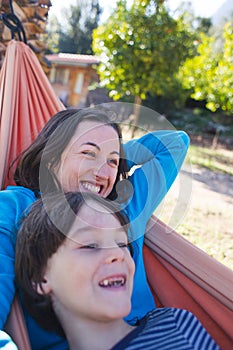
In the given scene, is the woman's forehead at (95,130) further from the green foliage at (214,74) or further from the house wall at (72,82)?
the house wall at (72,82)

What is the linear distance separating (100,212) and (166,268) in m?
0.45

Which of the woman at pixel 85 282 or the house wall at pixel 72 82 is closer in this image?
the woman at pixel 85 282

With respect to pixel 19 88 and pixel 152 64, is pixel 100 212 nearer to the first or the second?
pixel 19 88

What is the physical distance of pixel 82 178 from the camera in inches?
45.6

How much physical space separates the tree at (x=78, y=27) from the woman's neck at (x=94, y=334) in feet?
60.9

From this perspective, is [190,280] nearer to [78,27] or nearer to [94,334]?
[94,334]

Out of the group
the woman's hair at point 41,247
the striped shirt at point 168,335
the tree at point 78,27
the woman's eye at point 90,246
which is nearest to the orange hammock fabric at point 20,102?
the woman's hair at point 41,247

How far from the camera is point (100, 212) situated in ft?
3.13

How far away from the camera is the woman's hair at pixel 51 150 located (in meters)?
1.23

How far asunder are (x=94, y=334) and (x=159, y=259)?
19.6 inches

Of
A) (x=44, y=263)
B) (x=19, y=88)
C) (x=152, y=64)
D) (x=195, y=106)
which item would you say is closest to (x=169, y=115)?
(x=195, y=106)

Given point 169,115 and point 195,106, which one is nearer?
point 169,115

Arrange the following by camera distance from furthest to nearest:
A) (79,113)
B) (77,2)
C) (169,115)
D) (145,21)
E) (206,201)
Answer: (77,2) < (169,115) < (145,21) < (206,201) < (79,113)

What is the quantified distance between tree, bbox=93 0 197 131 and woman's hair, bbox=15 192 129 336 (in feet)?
23.0
